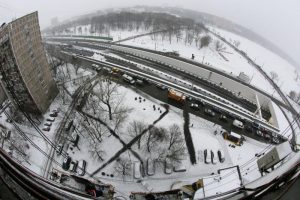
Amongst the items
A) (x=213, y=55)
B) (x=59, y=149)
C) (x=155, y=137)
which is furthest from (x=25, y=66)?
(x=213, y=55)

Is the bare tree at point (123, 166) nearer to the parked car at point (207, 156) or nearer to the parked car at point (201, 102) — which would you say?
the parked car at point (207, 156)

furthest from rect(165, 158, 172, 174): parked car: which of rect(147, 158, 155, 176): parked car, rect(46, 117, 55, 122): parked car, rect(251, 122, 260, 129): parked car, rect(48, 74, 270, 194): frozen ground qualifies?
rect(46, 117, 55, 122): parked car

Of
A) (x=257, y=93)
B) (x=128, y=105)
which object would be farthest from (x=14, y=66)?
(x=257, y=93)

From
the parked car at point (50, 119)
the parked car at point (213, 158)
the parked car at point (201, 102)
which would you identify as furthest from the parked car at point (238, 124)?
the parked car at point (50, 119)

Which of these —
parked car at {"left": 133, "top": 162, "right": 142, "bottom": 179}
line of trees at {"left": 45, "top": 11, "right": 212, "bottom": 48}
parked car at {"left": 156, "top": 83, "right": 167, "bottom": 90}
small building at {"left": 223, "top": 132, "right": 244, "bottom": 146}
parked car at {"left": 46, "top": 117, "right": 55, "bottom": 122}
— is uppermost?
line of trees at {"left": 45, "top": 11, "right": 212, "bottom": 48}

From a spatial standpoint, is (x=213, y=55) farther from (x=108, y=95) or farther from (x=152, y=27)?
(x=108, y=95)

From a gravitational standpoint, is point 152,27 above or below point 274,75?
above

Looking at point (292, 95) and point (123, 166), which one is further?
point (292, 95)

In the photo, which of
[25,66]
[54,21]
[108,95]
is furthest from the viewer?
[54,21]

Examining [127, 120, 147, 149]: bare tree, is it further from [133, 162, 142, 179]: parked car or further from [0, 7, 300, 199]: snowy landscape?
[133, 162, 142, 179]: parked car
